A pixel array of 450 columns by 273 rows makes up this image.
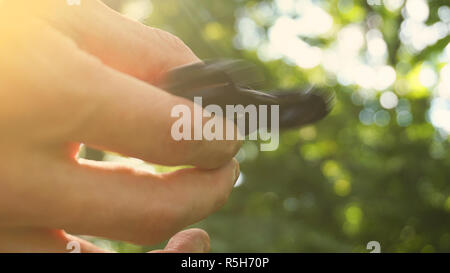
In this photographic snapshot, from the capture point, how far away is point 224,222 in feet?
5.65

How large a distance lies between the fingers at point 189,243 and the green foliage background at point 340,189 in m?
1.06

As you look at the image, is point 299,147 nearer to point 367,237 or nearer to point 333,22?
point 367,237

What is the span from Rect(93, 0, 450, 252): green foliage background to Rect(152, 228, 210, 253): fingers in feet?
3.47

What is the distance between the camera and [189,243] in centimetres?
51

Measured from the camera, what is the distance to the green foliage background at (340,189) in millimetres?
1811

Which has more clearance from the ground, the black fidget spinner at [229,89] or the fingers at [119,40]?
the fingers at [119,40]

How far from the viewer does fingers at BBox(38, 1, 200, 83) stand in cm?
40

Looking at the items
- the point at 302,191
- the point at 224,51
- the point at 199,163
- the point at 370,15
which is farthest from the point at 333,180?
the point at 370,15

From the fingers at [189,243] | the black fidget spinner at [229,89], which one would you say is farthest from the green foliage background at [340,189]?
the black fidget spinner at [229,89]

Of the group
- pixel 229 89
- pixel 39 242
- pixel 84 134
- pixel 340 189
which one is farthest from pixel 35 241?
pixel 340 189

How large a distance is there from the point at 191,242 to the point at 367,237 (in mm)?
1847

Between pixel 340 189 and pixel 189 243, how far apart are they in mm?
1841

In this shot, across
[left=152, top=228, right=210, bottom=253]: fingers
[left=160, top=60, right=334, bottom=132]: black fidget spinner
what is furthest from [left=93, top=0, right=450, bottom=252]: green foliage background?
[left=160, top=60, right=334, bottom=132]: black fidget spinner

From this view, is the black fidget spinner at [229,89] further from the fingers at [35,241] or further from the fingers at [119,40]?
the fingers at [35,241]
